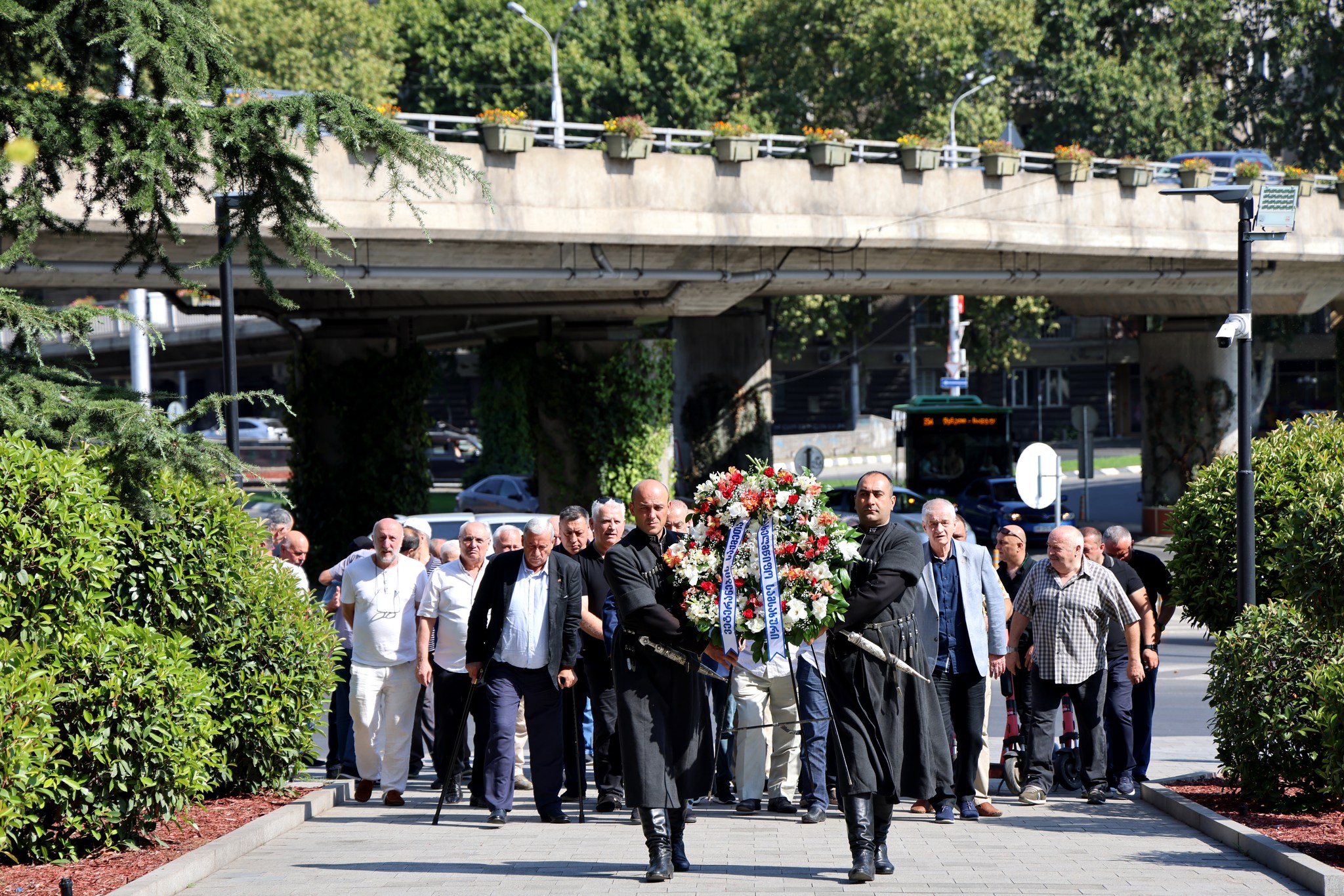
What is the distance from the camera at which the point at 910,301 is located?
69438 mm

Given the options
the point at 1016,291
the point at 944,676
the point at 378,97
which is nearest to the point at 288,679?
the point at 944,676

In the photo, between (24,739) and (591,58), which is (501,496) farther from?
(24,739)

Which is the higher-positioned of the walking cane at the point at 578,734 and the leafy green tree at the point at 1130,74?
the leafy green tree at the point at 1130,74

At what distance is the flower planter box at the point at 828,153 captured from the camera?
26094mm

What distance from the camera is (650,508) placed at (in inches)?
302

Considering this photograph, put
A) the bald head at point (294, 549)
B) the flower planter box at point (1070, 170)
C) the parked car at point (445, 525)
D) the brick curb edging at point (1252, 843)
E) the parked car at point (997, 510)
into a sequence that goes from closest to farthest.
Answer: the brick curb edging at point (1252, 843) → the bald head at point (294, 549) → the parked car at point (445, 525) → the flower planter box at point (1070, 170) → the parked car at point (997, 510)

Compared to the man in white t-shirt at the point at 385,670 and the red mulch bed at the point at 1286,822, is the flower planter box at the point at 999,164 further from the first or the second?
the man in white t-shirt at the point at 385,670

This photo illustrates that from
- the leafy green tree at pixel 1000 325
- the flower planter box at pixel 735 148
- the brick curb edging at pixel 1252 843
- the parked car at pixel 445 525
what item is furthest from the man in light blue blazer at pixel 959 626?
the leafy green tree at pixel 1000 325

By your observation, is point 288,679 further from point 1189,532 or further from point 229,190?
point 1189,532

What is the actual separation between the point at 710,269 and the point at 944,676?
58.6 feet

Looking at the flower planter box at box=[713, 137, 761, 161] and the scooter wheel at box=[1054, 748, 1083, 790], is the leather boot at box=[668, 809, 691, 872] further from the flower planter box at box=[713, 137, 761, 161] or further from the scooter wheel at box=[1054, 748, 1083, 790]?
the flower planter box at box=[713, 137, 761, 161]

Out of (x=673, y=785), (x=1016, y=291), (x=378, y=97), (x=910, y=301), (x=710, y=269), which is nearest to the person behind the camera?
(x=673, y=785)

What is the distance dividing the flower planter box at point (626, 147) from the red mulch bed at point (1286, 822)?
16.0m

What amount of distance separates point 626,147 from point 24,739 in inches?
726
